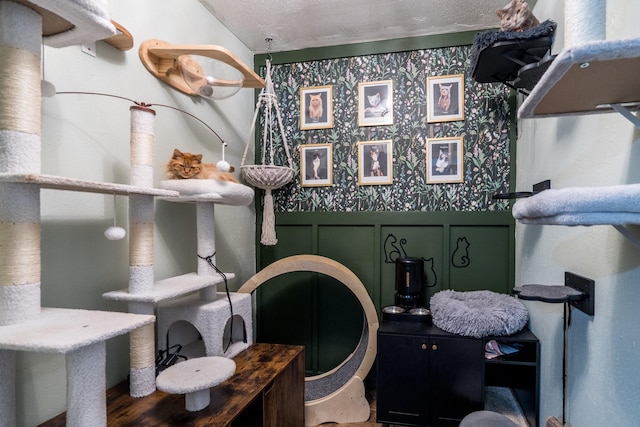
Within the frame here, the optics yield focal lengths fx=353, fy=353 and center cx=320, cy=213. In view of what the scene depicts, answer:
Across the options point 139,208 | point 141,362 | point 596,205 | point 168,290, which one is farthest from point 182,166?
point 596,205

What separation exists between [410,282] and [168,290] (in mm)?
A: 1398

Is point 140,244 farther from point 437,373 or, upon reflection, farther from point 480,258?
point 480,258

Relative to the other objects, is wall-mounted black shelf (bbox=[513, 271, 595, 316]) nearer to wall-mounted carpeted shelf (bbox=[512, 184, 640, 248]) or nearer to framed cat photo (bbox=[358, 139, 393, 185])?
wall-mounted carpeted shelf (bbox=[512, 184, 640, 248])

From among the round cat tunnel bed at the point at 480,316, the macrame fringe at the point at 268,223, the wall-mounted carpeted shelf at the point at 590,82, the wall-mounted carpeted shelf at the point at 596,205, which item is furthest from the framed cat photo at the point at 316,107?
the wall-mounted carpeted shelf at the point at 596,205

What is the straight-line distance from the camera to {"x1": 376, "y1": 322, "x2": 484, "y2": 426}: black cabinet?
1763mm

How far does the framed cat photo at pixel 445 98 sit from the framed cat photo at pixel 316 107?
69cm

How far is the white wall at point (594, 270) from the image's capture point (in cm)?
98

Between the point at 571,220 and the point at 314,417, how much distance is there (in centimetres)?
192

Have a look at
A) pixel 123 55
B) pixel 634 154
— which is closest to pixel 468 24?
pixel 634 154

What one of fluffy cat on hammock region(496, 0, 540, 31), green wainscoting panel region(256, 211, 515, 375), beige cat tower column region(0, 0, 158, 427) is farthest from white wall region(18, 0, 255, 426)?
fluffy cat on hammock region(496, 0, 540, 31)

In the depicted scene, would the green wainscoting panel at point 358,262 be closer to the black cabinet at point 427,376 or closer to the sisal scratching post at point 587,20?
the black cabinet at point 427,376

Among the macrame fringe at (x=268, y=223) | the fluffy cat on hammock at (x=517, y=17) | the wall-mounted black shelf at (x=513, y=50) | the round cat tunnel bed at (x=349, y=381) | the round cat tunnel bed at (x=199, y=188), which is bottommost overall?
the round cat tunnel bed at (x=349, y=381)

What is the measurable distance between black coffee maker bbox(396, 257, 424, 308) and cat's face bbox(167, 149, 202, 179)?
134 centimetres

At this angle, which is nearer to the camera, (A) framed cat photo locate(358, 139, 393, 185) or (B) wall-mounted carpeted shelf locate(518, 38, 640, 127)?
(B) wall-mounted carpeted shelf locate(518, 38, 640, 127)
